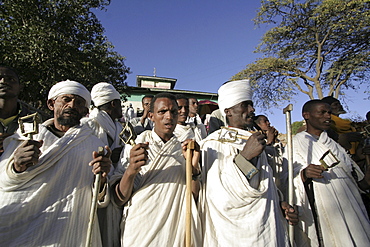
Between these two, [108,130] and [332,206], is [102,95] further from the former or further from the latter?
[332,206]

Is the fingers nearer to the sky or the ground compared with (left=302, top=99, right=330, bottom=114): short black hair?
nearer to the ground

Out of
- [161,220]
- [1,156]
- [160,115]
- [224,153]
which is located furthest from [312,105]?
[1,156]

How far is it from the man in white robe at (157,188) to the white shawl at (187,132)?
1.54 meters

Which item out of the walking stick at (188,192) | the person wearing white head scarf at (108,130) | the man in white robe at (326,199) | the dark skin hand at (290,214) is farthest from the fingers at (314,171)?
the person wearing white head scarf at (108,130)

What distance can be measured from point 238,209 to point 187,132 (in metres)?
2.13

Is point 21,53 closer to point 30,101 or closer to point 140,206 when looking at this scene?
point 30,101

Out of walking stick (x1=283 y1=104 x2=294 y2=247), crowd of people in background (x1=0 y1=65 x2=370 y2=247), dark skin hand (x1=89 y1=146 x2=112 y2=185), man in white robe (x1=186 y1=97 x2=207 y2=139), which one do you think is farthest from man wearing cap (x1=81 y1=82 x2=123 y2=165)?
walking stick (x1=283 y1=104 x2=294 y2=247)

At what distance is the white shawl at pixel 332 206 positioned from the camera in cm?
285

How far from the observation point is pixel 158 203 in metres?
2.41

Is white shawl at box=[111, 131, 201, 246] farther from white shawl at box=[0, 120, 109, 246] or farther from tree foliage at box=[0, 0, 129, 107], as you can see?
tree foliage at box=[0, 0, 129, 107]

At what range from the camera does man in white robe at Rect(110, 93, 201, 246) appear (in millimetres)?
2295

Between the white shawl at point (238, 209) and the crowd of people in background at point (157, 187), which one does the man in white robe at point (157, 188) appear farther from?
the white shawl at point (238, 209)

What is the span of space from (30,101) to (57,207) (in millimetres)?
10491

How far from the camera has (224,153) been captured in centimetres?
266
